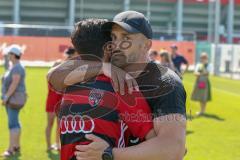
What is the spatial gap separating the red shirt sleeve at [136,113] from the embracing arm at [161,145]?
0.06 metres

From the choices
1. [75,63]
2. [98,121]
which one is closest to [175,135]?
[98,121]

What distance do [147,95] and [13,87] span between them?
592 cm

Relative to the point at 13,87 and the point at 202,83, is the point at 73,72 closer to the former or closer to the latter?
the point at 13,87

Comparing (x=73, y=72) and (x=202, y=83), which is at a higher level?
(x=73, y=72)

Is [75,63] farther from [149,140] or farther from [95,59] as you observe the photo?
[149,140]

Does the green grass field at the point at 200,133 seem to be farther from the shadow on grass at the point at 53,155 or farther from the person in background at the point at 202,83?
the person in background at the point at 202,83

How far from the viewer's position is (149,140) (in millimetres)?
2512

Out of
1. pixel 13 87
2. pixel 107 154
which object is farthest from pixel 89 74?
pixel 13 87

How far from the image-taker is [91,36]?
2701 millimetres

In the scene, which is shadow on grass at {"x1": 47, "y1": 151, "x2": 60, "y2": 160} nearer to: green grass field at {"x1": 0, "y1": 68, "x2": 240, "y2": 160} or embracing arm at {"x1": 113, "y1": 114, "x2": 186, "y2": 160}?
green grass field at {"x1": 0, "y1": 68, "x2": 240, "y2": 160}

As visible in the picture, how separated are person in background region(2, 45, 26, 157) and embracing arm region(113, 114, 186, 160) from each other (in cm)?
595

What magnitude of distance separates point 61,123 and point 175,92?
2.05ft

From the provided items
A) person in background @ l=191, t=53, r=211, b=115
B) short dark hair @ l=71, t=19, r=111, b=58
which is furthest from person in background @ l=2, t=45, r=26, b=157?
person in background @ l=191, t=53, r=211, b=115

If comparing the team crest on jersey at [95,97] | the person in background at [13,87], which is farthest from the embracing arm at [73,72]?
the person in background at [13,87]
